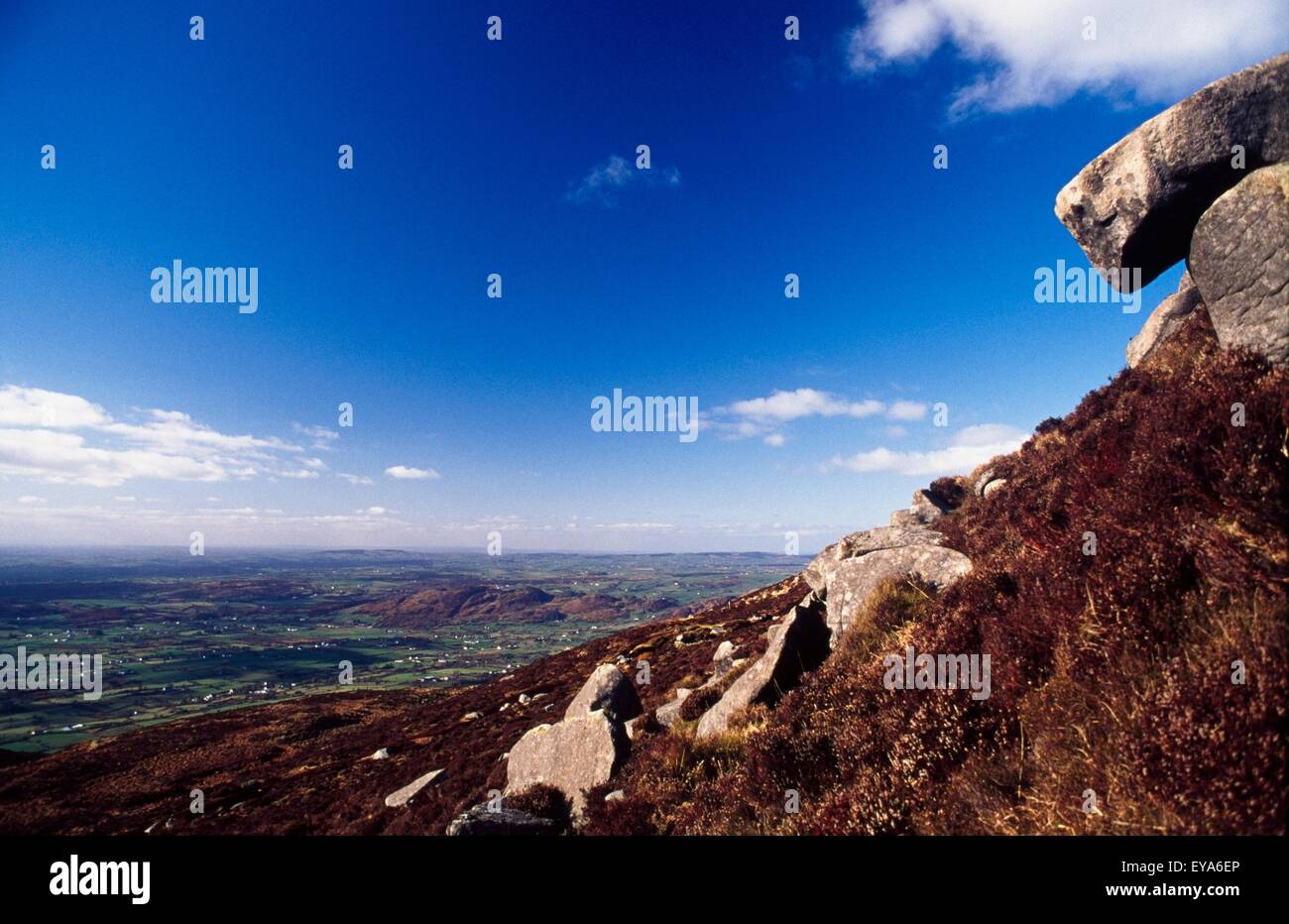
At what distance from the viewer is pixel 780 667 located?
10.7 meters

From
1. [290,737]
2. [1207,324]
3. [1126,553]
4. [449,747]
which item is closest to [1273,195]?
[1207,324]

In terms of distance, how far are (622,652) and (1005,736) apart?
110 feet

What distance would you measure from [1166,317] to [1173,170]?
11.7m

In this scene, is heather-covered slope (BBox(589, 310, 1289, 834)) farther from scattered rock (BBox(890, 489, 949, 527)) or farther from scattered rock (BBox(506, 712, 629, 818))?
scattered rock (BBox(890, 489, 949, 527))

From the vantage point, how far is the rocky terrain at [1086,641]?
3.88 meters

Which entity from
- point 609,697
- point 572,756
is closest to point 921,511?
point 609,697

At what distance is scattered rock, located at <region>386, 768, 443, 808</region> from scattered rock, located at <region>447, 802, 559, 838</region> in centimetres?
1117

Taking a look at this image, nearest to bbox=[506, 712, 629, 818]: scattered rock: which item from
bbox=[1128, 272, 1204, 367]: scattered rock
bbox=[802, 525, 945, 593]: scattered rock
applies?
bbox=[802, 525, 945, 593]: scattered rock

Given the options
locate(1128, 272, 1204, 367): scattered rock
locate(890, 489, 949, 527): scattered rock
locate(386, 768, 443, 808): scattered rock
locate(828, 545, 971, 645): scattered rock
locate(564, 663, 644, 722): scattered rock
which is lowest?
locate(386, 768, 443, 808): scattered rock

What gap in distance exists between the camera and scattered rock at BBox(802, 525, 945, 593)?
1279cm

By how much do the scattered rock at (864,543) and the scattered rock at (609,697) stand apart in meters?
6.97

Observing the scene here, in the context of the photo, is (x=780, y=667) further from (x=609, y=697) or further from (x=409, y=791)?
(x=409, y=791)

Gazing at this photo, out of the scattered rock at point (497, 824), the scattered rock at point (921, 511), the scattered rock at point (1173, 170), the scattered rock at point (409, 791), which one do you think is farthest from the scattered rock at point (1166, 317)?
the scattered rock at point (409, 791)
